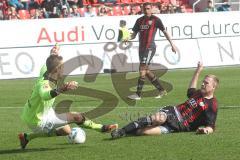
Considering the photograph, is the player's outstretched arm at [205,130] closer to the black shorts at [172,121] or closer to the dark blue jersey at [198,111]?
the dark blue jersey at [198,111]

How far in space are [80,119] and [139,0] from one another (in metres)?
28.3

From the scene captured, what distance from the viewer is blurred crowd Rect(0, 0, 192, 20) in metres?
32.4

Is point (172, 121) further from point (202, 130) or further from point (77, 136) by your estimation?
point (77, 136)

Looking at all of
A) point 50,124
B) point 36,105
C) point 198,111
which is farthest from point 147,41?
point 36,105

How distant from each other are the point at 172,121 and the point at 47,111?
2167 mm

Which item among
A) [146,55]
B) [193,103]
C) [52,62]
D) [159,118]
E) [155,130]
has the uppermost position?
[52,62]

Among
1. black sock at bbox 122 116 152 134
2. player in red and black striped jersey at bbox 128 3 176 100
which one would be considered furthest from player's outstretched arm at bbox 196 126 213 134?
player in red and black striped jersey at bbox 128 3 176 100

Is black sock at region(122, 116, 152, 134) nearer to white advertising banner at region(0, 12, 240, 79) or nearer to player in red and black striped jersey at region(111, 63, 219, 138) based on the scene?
player in red and black striped jersey at region(111, 63, 219, 138)

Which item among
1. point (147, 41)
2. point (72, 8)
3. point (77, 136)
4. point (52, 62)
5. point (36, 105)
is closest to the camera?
point (52, 62)

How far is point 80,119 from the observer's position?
36.4ft

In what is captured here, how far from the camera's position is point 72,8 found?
111 feet

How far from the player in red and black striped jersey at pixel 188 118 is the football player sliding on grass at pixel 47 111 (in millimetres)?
895

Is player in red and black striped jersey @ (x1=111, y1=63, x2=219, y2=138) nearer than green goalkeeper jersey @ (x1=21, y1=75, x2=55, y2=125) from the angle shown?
No

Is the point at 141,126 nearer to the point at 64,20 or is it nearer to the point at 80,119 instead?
the point at 80,119
